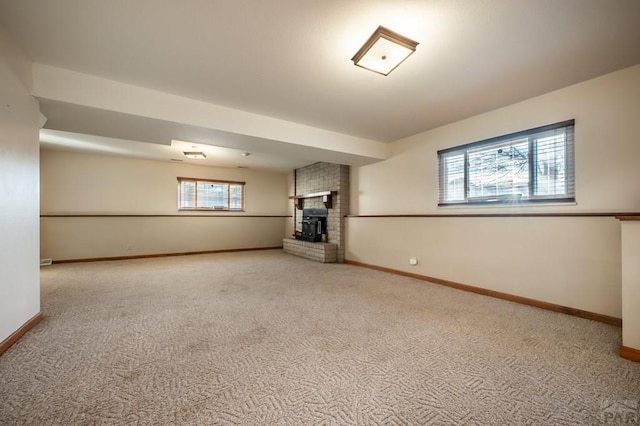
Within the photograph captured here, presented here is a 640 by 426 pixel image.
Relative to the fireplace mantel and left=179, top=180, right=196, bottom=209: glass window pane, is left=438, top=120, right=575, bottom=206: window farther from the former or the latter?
left=179, top=180, right=196, bottom=209: glass window pane

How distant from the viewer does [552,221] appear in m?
2.80

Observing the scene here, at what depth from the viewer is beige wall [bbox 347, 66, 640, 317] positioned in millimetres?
2441

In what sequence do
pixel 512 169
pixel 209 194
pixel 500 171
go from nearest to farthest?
pixel 512 169 → pixel 500 171 → pixel 209 194

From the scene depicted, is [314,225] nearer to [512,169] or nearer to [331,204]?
[331,204]

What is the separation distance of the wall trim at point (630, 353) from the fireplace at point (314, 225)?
4.83m

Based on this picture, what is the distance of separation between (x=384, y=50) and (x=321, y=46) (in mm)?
520

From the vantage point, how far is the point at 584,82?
2643 millimetres

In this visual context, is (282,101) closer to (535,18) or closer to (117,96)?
(117,96)

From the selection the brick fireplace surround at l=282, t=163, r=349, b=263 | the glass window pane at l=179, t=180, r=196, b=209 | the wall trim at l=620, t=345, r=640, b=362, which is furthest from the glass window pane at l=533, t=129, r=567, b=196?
the glass window pane at l=179, t=180, r=196, b=209

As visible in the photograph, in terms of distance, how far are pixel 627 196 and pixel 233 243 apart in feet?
25.0

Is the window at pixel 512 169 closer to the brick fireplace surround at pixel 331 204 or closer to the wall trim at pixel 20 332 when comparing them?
A: the brick fireplace surround at pixel 331 204

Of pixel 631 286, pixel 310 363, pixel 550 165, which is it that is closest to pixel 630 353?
pixel 631 286

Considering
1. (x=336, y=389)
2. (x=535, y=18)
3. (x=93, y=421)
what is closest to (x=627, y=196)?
(x=535, y=18)

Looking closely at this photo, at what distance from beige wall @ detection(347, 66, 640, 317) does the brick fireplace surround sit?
5.27 ft
